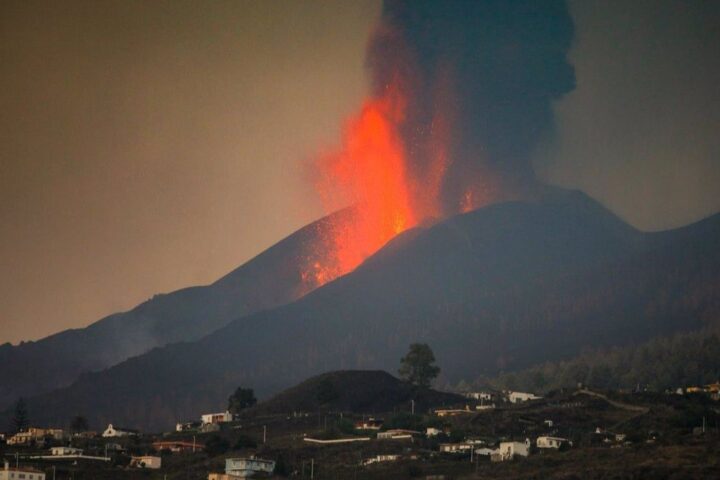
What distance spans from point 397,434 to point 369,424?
8756 millimetres

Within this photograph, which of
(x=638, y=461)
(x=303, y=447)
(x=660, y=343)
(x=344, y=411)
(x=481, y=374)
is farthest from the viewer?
(x=481, y=374)

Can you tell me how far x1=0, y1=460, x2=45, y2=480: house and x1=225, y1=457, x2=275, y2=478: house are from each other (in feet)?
35.0

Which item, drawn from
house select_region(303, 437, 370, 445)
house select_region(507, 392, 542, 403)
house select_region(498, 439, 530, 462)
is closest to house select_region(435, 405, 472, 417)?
house select_region(507, 392, 542, 403)

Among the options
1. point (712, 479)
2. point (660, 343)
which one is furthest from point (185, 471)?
point (660, 343)

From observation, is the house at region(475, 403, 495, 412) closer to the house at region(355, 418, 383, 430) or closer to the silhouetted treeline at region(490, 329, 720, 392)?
the house at region(355, 418, 383, 430)

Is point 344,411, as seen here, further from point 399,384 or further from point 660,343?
point 660,343

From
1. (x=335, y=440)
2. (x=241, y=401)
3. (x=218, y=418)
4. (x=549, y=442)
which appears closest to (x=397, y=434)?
(x=335, y=440)

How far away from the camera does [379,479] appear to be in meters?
88.9

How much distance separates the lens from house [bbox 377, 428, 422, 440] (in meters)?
105

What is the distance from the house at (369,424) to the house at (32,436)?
76.6 feet

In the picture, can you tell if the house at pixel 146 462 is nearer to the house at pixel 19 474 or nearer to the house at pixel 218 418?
the house at pixel 19 474

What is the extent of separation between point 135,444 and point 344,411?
68.4 feet

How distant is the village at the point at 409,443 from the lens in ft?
296

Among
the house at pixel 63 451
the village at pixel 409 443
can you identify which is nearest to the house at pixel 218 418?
the village at pixel 409 443
